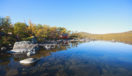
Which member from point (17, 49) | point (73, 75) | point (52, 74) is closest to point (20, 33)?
point (17, 49)

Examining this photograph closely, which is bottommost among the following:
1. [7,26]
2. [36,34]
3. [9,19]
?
[36,34]

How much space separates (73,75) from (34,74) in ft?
13.9

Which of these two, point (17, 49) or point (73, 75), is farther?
point (17, 49)

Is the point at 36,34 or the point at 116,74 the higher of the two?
the point at 36,34

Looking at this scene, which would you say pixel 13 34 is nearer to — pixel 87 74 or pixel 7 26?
pixel 7 26

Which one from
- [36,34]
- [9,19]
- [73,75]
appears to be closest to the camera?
[73,75]

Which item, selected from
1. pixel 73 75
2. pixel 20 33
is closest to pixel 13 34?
pixel 20 33

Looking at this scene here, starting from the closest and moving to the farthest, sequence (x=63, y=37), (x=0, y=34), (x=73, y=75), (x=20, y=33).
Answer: (x=73, y=75), (x=0, y=34), (x=20, y=33), (x=63, y=37)

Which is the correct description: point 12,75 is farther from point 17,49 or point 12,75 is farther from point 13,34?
point 13,34

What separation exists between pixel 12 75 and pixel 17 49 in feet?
41.6

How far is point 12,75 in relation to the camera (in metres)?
7.14

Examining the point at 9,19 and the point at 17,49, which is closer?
the point at 17,49

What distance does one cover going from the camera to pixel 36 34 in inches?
1182

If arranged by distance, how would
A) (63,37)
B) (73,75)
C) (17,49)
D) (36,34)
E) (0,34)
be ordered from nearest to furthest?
(73,75) → (17,49) → (0,34) → (36,34) → (63,37)
